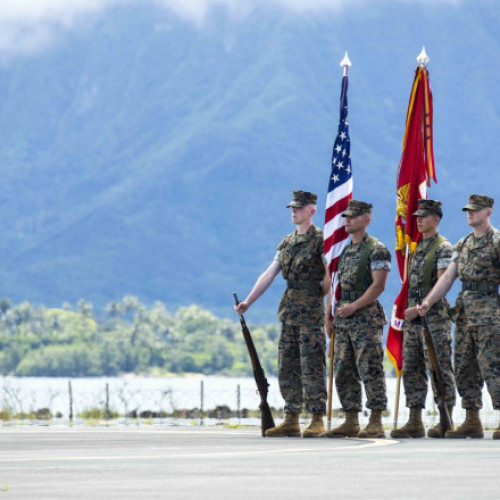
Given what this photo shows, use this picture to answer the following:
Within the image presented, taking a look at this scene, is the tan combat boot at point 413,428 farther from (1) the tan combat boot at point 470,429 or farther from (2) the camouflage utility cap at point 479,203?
(2) the camouflage utility cap at point 479,203

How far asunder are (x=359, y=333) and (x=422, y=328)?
1.85 feet

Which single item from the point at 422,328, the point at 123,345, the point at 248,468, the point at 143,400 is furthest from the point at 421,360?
the point at 123,345

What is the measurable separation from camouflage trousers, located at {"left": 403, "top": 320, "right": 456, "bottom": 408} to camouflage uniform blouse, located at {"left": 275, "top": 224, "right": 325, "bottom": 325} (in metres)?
0.89

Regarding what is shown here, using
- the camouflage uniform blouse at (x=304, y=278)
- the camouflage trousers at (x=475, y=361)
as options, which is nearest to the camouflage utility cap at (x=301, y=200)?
the camouflage uniform blouse at (x=304, y=278)

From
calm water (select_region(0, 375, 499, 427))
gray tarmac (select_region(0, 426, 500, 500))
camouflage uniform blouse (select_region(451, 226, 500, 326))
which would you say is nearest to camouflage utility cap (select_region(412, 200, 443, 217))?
camouflage uniform blouse (select_region(451, 226, 500, 326))

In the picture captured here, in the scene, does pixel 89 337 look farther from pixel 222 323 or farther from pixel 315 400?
pixel 315 400

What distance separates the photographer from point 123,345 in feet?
578

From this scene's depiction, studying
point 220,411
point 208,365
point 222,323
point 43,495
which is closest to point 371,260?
point 43,495

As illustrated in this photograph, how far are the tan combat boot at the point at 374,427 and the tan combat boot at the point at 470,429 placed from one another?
643 millimetres

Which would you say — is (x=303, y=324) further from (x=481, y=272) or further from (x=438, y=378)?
(x=481, y=272)

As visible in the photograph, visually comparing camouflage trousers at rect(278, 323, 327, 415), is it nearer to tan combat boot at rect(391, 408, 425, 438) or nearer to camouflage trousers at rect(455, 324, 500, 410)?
tan combat boot at rect(391, 408, 425, 438)

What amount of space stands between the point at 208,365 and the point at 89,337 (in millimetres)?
15080

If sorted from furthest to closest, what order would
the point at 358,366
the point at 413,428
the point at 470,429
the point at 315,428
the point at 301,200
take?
the point at 301,200, the point at 315,428, the point at 358,366, the point at 413,428, the point at 470,429

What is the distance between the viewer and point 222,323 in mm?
192000
